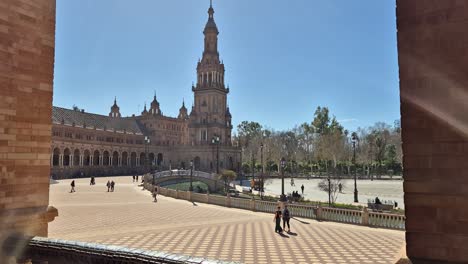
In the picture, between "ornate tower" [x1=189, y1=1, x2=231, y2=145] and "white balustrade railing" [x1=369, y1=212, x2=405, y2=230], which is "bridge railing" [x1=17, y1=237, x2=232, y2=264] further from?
"ornate tower" [x1=189, y1=1, x2=231, y2=145]

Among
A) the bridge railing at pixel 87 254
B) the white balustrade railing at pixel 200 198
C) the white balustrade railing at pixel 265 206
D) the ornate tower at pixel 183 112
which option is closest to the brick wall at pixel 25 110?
the bridge railing at pixel 87 254

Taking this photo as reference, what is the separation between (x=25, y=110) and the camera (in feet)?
29.6

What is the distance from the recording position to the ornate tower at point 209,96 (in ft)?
289

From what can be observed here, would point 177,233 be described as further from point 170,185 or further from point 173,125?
point 173,125

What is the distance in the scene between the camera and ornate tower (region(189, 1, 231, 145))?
88062 mm

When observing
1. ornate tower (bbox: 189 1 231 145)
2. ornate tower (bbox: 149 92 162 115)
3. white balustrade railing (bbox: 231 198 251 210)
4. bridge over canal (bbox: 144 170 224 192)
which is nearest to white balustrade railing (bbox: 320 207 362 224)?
white balustrade railing (bbox: 231 198 251 210)

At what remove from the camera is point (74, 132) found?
233 ft

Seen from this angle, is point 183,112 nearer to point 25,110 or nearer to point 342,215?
point 342,215

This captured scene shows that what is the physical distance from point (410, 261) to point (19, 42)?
963 cm

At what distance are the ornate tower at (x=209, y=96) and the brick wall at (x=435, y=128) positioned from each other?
269 ft

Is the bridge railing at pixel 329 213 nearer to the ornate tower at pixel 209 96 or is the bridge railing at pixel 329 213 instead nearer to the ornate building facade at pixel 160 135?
the ornate building facade at pixel 160 135

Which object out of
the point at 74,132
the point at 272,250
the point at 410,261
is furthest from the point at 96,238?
the point at 74,132

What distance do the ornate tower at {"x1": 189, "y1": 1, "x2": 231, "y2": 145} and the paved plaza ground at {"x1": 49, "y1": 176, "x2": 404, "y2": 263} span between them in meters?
63.9

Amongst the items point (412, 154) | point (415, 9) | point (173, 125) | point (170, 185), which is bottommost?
point (170, 185)
